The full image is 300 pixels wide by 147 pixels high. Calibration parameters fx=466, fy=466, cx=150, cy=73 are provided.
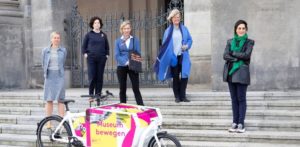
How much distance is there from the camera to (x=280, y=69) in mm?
9836

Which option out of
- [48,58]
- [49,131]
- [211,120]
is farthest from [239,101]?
[48,58]

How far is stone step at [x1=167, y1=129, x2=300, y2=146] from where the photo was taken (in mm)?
7379

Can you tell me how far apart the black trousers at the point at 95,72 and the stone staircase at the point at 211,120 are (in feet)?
→ 1.67

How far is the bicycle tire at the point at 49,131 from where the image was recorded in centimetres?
756

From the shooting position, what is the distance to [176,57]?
9.14m

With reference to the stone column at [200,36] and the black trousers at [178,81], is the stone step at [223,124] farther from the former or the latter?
the stone column at [200,36]

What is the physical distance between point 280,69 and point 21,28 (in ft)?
27.8

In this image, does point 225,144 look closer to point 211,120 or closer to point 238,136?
point 238,136

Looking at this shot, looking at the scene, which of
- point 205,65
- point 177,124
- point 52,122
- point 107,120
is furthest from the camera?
point 205,65

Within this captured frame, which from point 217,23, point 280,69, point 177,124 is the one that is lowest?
point 177,124

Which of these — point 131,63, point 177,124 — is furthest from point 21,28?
point 177,124

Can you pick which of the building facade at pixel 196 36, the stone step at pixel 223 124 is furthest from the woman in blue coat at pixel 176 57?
the building facade at pixel 196 36

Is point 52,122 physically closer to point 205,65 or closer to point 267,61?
point 267,61

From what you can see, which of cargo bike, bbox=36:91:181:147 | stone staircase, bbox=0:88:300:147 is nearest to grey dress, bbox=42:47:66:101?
stone staircase, bbox=0:88:300:147
